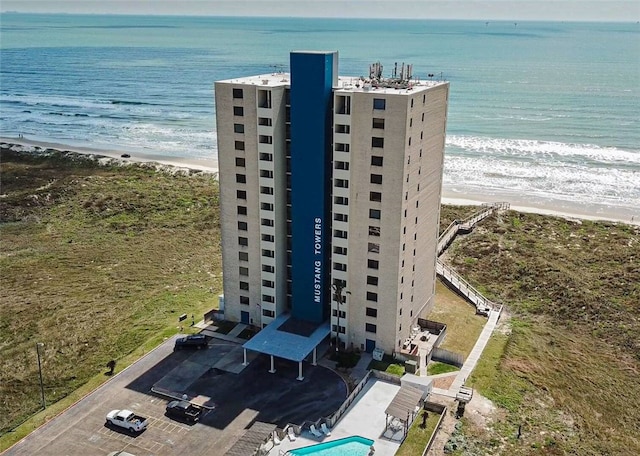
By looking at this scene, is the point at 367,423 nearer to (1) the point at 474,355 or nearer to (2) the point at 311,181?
(1) the point at 474,355

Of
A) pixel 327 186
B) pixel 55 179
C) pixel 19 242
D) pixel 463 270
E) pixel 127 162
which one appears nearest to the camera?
pixel 327 186

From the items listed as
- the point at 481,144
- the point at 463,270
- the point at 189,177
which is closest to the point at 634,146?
the point at 481,144

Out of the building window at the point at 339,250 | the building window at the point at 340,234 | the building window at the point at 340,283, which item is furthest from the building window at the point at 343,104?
the building window at the point at 340,283

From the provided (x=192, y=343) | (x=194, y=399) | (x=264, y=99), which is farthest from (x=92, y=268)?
(x=264, y=99)

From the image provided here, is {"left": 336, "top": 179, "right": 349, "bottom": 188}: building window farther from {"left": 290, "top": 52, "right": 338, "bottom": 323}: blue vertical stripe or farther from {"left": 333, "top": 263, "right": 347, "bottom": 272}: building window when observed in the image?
{"left": 333, "top": 263, "right": 347, "bottom": 272}: building window

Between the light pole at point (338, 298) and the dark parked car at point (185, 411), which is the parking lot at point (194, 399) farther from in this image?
the light pole at point (338, 298)

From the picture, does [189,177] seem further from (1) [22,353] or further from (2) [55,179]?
(1) [22,353]

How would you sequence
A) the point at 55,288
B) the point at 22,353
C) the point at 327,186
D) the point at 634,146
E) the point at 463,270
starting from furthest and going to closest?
the point at 634,146
the point at 463,270
the point at 55,288
the point at 22,353
the point at 327,186
